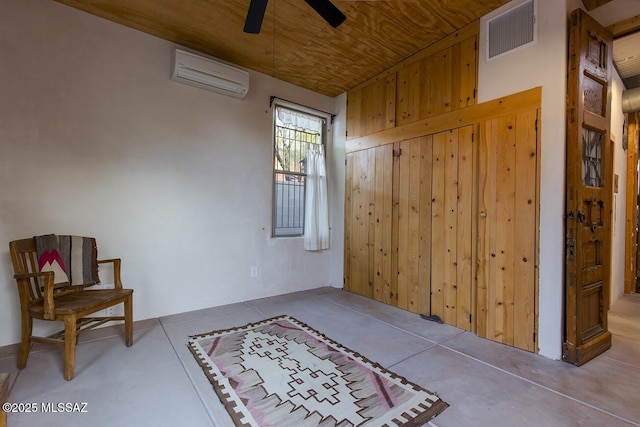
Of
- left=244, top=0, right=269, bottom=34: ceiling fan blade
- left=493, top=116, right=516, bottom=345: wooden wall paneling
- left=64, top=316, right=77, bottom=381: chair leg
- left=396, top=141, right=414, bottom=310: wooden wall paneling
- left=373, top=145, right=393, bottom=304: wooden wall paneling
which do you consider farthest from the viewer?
left=373, top=145, right=393, bottom=304: wooden wall paneling

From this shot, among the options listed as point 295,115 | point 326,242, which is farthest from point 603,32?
point 326,242

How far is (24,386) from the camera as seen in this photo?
175cm

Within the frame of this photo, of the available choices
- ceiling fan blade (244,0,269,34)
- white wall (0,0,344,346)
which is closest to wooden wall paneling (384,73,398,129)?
white wall (0,0,344,346)

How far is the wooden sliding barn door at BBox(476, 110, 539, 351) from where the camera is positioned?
7.43ft

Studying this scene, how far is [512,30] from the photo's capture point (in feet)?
7.79

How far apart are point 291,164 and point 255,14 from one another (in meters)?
2.26

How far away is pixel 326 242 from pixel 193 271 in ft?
6.00

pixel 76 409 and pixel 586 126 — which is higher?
pixel 586 126

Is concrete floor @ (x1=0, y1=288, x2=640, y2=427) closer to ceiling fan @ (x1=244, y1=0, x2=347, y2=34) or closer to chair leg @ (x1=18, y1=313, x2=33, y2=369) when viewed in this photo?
chair leg @ (x1=18, y1=313, x2=33, y2=369)

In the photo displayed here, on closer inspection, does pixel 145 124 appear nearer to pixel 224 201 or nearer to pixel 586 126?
pixel 224 201

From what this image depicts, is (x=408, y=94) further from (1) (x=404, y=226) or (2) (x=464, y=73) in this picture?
(1) (x=404, y=226)

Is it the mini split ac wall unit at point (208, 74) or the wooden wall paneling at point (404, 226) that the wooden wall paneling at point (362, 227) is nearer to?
the wooden wall paneling at point (404, 226)

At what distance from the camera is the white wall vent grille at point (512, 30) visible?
2.28 m

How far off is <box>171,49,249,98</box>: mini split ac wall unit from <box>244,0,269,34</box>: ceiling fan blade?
1321 millimetres
